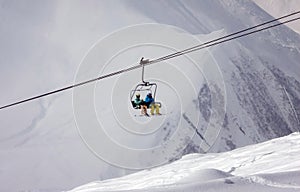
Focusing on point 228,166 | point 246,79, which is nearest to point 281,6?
point 246,79

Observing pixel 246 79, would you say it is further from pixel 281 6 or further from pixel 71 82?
pixel 281 6

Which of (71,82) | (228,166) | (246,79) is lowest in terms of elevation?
(228,166)

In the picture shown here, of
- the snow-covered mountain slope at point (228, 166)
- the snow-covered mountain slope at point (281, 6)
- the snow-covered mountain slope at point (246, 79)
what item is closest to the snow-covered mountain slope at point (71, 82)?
the snow-covered mountain slope at point (246, 79)

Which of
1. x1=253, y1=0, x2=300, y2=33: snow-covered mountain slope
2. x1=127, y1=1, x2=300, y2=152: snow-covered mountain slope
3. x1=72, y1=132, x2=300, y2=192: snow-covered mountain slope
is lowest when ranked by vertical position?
x1=72, y1=132, x2=300, y2=192: snow-covered mountain slope

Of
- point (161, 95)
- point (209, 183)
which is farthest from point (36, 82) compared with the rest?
point (209, 183)

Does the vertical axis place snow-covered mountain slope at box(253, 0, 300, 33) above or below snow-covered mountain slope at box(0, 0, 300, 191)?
above

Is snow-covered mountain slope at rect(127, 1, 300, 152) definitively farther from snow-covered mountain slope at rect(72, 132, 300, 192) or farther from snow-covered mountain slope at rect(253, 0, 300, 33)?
snow-covered mountain slope at rect(253, 0, 300, 33)

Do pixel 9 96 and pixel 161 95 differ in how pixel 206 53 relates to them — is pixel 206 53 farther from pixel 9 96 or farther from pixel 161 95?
pixel 9 96

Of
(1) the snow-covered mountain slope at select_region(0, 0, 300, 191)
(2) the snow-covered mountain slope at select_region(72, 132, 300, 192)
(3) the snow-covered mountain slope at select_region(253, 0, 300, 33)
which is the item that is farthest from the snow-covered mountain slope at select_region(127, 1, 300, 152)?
(3) the snow-covered mountain slope at select_region(253, 0, 300, 33)
